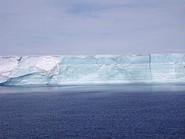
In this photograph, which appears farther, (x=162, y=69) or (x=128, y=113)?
(x=162, y=69)

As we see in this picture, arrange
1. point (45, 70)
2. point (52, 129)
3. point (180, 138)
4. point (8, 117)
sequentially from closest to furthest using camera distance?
point (180, 138)
point (52, 129)
point (8, 117)
point (45, 70)

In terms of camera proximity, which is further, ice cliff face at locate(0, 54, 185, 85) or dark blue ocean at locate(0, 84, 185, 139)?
ice cliff face at locate(0, 54, 185, 85)

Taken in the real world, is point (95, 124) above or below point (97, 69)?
above

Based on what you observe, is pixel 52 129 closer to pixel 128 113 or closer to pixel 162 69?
pixel 128 113

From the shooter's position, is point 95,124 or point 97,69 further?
point 97,69

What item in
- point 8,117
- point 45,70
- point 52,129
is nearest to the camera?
point 52,129

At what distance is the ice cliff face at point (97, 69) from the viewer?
91.7ft

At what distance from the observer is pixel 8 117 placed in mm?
11523

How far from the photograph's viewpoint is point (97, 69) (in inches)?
1136

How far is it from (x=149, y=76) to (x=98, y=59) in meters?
4.27

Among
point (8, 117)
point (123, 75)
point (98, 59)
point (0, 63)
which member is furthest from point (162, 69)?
point (8, 117)

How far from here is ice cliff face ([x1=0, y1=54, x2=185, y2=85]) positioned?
2794 centimetres

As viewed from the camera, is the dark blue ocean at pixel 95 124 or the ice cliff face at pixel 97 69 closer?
the dark blue ocean at pixel 95 124

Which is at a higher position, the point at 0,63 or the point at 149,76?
the point at 0,63
